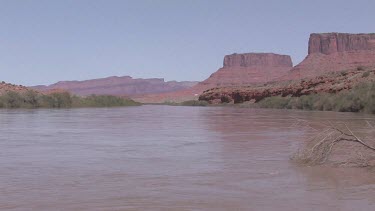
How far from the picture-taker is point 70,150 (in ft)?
41.0

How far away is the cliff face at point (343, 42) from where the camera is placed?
11831 cm

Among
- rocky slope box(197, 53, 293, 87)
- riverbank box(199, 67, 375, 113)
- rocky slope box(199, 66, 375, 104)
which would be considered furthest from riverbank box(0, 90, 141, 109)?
rocky slope box(197, 53, 293, 87)

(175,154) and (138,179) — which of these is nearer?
(138,179)

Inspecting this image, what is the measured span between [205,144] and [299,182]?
629 centimetres

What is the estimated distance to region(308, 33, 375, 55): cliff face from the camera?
118312 mm

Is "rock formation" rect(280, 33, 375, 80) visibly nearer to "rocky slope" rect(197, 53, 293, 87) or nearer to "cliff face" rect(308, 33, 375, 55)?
"cliff face" rect(308, 33, 375, 55)

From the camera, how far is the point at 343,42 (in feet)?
394

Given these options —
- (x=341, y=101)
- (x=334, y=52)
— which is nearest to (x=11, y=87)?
(x=341, y=101)

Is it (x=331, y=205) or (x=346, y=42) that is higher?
(x=346, y=42)

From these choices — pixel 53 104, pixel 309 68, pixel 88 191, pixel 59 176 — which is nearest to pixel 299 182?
pixel 88 191

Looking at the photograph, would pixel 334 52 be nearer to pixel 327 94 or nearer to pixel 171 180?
pixel 327 94

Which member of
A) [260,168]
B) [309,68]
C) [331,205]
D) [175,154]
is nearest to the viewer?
[331,205]

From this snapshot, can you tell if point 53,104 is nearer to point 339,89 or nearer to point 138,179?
point 339,89

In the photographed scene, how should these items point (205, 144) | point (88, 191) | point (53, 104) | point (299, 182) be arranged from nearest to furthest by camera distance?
1. point (88, 191)
2. point (299, 182)
3. point (205, 144)
4. point (53, 104)
